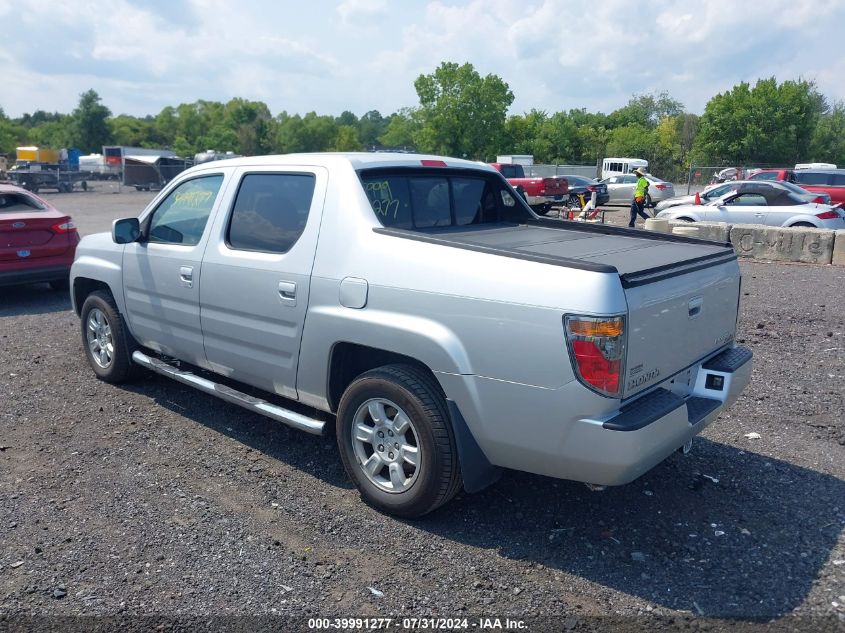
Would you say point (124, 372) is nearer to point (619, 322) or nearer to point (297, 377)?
point (297, 377)

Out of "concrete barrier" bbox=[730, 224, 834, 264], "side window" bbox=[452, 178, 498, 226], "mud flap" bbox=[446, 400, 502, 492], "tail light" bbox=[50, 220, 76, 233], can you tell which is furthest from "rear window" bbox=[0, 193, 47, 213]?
"concrete barrier" bbox=[730, 224, 834, 264]

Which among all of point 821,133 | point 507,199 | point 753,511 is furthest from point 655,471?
point 821,133

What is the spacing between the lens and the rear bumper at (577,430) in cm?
319

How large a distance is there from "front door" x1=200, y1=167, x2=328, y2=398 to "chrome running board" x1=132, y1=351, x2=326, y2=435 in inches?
4.3

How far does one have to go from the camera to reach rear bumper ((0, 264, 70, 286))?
934 cm

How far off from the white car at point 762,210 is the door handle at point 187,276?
47.4ft

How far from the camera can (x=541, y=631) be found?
10.0ft

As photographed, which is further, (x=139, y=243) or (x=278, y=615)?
(x=139, y=243)

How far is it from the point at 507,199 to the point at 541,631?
3.27 metres

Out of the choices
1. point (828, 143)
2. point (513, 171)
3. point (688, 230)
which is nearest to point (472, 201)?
point (688, 230)

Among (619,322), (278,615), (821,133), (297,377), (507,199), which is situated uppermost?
(821,133)

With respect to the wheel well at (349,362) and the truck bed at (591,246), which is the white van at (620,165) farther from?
the wheel well at (349,362)

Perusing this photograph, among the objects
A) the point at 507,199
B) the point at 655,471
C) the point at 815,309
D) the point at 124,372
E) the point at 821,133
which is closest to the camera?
the point at 655,471

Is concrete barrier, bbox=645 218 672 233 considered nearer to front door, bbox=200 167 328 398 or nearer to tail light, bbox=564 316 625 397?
front door, bbox=200 167 328 398
